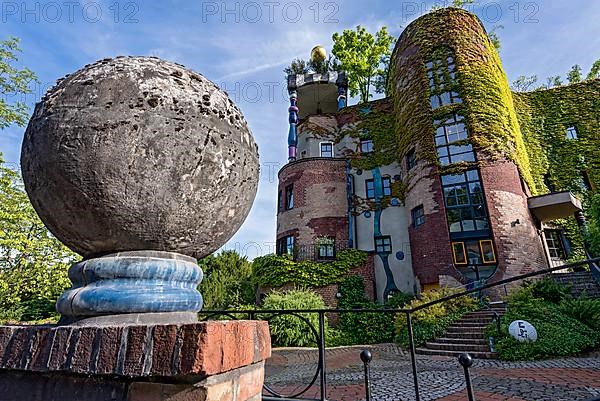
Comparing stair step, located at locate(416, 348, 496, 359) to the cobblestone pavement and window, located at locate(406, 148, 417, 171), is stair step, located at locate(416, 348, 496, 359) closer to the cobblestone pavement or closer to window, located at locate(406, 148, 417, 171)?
the cobblestone pavement

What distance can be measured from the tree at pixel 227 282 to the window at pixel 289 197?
5295mm

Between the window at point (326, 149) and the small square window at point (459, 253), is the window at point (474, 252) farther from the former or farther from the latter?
the window at point (326, 149)

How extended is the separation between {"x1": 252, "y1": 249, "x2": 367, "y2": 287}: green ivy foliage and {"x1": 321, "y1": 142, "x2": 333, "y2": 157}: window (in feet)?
24.1

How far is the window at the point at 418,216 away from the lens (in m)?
15.7

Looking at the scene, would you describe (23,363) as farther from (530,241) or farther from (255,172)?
(530,241)

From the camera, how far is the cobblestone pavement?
197 inches

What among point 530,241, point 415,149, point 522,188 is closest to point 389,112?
point 415,149

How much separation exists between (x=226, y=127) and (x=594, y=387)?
23.2ft

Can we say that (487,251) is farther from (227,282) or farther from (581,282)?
(227,282)

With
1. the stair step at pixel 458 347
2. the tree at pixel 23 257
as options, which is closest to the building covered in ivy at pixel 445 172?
the stair step at pixel 458 347

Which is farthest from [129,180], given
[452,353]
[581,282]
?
[581,282]

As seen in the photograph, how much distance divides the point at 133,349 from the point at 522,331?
10065mm

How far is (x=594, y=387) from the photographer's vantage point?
510 cm

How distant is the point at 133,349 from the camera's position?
0.96 meters
